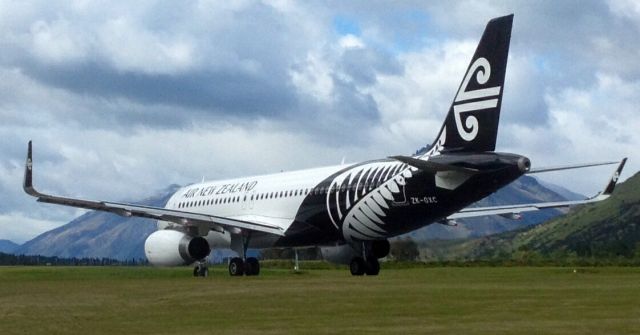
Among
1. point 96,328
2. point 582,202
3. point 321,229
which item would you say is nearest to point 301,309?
point 96,328

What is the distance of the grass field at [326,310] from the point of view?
62.8 feet

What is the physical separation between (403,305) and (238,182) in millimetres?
31641

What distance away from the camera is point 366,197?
43000 mm

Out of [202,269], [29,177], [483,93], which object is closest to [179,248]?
[202,269]

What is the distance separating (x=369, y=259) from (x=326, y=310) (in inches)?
938

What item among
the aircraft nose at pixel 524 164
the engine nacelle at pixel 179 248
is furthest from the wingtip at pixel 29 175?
the aircraft nose at pixel 524 164

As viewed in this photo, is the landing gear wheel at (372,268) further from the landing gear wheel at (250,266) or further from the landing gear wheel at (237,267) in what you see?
the landing gear wheel at (237,267)

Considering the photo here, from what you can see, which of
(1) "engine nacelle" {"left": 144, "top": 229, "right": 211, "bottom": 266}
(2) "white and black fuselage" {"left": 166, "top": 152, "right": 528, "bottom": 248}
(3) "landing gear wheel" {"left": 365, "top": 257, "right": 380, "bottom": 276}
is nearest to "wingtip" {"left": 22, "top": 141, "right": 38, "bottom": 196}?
(1) "engine nacelle" {"left": 144, "top": 229, "right": 211, "bottom": 266}

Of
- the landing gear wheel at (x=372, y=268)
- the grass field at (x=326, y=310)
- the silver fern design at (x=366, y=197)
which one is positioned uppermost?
the silver fern design at (x=366, y=197)

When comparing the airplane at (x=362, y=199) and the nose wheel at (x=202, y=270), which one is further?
the nose wheel at (x=202, y=270)

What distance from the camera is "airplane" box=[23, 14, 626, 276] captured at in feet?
124

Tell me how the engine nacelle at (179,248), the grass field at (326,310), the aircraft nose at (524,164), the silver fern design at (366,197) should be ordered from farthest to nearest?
the engine nacelle at (179,248)
the silver fern design at (366,197)
the aircraft nose at (524,164)
the grass field at (326,310)

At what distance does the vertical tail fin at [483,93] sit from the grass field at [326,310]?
7469mm

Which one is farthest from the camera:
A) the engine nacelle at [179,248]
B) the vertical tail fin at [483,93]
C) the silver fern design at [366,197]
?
the engine nacelle at [179,248]
